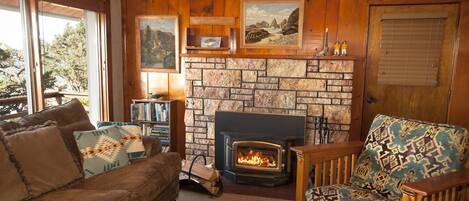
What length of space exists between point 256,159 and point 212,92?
889 millimetres

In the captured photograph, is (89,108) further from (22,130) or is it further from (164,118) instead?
(22,130)

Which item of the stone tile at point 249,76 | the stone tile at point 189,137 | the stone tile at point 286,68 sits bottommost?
the stone tile at point 189,137

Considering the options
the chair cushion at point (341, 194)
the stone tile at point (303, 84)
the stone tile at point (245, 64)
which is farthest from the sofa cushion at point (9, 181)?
the stone tile at point (303, 84)

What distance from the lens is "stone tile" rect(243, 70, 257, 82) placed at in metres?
3.45

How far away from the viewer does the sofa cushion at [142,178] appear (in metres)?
1.99

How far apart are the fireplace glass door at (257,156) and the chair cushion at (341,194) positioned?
3.63 feet

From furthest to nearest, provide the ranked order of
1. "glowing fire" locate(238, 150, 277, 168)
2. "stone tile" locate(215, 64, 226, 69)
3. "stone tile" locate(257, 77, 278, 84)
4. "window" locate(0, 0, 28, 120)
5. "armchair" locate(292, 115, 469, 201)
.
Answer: "stone tile" locate(215, 64, 226, 69) < "stone tile" locate(257, 77, 278, 84) < "glowing fire" locate(238, 150, 277, 168) < "window" locate(0, 0, 28, 120) < "armchair" locate(292, 115, 469, 201)

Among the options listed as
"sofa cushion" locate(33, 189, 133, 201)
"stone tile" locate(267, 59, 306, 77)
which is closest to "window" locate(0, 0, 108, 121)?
"sofa cushion" locate(33, 189, 133, 201)

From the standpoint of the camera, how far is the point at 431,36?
3.27 metres

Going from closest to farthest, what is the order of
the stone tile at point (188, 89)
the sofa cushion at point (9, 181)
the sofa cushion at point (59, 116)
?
the sofa cushion at point (9, 181)
the sofa cushion at point (59, 116)
the stone tile at point (188, 89)

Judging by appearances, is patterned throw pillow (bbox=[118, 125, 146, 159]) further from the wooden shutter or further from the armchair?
the wooden shutter

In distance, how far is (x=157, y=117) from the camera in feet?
12.7

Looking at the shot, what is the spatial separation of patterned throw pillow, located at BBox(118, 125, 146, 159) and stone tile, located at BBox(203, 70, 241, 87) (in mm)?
1275

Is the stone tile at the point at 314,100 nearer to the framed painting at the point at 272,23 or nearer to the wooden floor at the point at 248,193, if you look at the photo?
the framed painting at the point at 272,23
